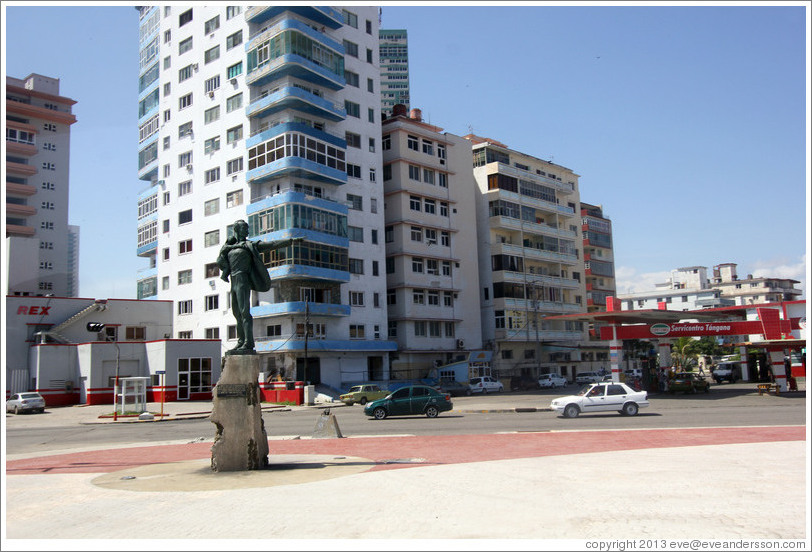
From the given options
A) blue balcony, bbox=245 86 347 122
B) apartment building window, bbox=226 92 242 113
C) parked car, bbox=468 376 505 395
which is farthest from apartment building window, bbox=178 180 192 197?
parked car, bbox=468 376 505 395

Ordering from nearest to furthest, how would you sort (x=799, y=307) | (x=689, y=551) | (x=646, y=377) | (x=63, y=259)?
(x=689, y=551)
(x=646, y=377)
(x=799, y=307)
(x=63, y=259)

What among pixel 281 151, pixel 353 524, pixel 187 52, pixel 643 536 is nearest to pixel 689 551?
pixel 643 536

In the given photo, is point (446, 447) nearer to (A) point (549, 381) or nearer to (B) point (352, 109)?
(A) point (549, 381)

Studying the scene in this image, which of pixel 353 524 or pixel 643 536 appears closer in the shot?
pixel 643 536

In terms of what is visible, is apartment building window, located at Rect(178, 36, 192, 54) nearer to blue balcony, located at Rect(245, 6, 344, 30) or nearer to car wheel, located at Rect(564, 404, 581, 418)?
A: blue balcony, located at Rect(245, 6, 344, 30)

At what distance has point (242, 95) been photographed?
56688 millimetres

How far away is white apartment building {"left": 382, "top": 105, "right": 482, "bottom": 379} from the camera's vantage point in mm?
60469

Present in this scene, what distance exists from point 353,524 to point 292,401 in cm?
3890

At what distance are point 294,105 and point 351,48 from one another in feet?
37.4

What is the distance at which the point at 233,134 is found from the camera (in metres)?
57.3

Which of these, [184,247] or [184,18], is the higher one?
[184,18]

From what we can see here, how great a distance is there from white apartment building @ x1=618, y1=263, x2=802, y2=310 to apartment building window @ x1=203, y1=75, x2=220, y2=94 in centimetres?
9522

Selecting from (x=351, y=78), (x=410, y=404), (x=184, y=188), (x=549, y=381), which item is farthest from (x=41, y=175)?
(x=410, y=404)

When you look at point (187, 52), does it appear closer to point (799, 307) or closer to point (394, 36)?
point (799, 307)
